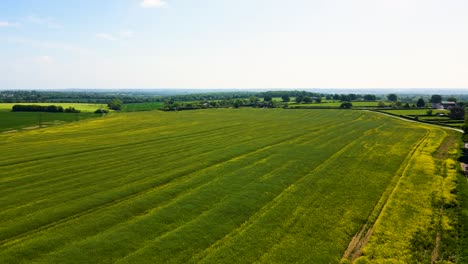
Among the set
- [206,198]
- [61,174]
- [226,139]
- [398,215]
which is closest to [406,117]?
Answer: [226,139]

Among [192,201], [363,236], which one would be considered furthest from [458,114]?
[192,201]

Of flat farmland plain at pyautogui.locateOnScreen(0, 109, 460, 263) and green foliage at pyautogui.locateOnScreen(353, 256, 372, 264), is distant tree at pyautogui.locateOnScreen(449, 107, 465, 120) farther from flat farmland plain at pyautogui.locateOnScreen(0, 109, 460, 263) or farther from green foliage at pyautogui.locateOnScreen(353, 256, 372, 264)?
green foliage at pyautogui.locateOnScreen(353, 256, 372, 264)

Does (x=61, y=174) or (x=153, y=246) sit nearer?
(x=153, y=246)

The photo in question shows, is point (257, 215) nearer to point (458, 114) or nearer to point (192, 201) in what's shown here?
point (192, 201)

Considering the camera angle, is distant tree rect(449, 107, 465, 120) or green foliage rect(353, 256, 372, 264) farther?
distant tree rect(449, 107, 465, 120)

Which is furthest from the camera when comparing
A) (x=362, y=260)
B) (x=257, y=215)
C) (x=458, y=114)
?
(x=458, y=114)

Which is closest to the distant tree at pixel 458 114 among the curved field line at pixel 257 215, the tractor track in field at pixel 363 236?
the curved field line at pixel 257 215

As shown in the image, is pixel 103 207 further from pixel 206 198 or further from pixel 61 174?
pixel 61 174

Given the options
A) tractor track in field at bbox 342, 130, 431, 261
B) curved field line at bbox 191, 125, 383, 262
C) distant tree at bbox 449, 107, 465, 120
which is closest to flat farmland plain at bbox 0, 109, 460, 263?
curved field line at bbox 191, 125, 383, 262
